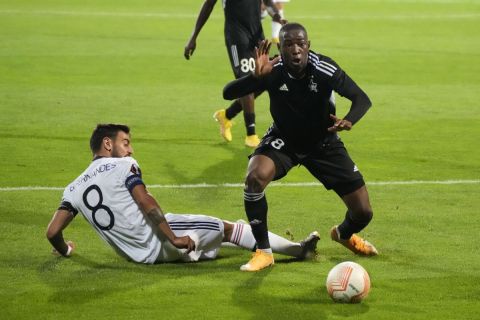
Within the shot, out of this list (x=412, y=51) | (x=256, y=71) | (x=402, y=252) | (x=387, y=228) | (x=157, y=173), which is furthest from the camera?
(x=412, y=51)

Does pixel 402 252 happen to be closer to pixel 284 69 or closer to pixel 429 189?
pixel 284 69

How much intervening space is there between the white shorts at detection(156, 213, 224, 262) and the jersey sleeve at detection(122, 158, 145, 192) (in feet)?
1.42

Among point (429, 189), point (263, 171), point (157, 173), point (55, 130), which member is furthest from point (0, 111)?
point (263, 171)

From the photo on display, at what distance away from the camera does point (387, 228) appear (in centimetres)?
930

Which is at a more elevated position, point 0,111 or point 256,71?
point 256,71

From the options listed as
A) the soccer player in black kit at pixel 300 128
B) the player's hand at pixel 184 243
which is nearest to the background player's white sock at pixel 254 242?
the soccer player in black kit at pixel 300 128

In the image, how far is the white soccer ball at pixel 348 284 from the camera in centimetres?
711

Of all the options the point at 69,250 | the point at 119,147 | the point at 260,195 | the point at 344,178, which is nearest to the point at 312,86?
the point at 344,178

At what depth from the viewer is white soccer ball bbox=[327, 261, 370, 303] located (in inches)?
280

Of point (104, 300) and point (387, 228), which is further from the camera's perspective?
point (387, 228)

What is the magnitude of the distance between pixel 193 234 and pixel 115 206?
626mm

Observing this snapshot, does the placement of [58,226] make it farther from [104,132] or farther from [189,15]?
[189,15]

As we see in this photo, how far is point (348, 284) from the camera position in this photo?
7.10 metres

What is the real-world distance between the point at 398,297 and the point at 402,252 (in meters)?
1.24
